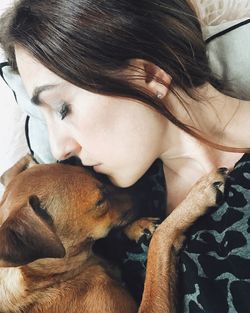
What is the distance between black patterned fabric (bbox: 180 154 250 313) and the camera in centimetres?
115

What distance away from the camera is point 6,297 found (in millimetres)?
1541

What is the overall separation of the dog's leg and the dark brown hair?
262 millimetres

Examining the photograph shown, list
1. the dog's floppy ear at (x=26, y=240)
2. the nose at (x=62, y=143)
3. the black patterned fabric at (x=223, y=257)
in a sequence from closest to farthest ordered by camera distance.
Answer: the black patterned fabric at (x=223, y=257)
the dog's floppy ear at (x=26, y=240)
the nose at (x=62, y=143)

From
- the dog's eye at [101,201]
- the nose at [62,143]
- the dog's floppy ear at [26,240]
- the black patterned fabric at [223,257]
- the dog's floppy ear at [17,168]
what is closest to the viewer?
the black patterned fabric at [223,257]

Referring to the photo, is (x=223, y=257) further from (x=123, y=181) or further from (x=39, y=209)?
(x=39, y=209)

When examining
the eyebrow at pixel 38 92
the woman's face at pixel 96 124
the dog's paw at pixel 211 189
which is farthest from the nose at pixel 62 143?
the dog's paw at pixel 211 189

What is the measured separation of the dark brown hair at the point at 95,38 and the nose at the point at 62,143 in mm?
205

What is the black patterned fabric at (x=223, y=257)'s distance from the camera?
115cm

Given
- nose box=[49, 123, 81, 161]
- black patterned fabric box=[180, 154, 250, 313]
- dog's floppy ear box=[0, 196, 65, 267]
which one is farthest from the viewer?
nose box=[49, 123, 81, 161]

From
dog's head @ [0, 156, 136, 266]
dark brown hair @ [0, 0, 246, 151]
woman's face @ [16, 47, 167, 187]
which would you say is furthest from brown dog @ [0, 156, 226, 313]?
dark brown hair @ [0, 0, 246, 151]

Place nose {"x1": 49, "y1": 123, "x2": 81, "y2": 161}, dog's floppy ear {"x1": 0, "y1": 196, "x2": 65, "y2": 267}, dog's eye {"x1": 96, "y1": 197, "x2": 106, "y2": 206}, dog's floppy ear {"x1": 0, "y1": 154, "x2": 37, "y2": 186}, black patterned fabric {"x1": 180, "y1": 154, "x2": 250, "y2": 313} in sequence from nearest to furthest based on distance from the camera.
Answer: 1. black patterned fabric {"x1": 180, "y1": 154, "x2": 250, "y2": 313}
2. dog's floppy ear {"x1": 0, "y1": 196, "x2": 65, "y2": 267}
3. nose {"x1": 49, "y1": 123, "x2": 81, "y2": 161}
4. dog's eye {"x1": 96, "y1": 197, "x2": 106, "y2": 206}
5. dog's floppy ear {"x1": 0, "y1": 154, "x2": 37, "y2": 186}

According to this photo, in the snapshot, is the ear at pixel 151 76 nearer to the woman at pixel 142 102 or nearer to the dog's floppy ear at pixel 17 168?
the woman at pixel 142 102

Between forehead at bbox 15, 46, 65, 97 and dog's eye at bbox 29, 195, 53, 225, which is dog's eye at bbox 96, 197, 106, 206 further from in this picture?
forehead at bbox 15, 46, 65, 97

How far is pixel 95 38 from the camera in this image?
1296mm
